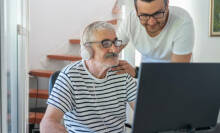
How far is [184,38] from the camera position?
1.51 m

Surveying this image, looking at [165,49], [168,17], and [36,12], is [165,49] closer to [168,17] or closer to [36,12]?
[168,17]

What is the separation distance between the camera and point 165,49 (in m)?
1.62

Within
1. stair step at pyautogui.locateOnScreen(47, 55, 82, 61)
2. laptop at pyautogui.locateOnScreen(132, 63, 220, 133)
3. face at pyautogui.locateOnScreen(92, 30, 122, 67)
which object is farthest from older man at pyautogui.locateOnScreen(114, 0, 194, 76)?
stair step at pyautogui.locateOnScreen(47, 55, 82, 61)

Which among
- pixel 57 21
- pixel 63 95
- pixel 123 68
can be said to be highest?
pixel 57 21

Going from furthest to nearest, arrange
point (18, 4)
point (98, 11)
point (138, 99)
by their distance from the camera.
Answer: point (98, 11) → point (18, 4) → point (138, 99)

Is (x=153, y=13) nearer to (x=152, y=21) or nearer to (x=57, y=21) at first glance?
(x=152, y=21)

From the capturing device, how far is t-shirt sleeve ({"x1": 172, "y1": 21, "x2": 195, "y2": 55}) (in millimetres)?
1506

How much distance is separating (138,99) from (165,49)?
0.95 metres

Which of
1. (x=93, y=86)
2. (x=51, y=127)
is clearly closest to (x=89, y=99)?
(x=93, y=86)

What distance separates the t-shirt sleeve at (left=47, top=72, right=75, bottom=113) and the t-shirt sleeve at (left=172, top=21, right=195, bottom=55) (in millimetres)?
654

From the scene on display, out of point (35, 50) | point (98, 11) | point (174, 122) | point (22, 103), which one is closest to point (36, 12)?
point (35, 50)

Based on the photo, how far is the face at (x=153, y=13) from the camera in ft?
4.60

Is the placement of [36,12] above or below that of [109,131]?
above

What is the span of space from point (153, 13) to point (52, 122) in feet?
2.48
